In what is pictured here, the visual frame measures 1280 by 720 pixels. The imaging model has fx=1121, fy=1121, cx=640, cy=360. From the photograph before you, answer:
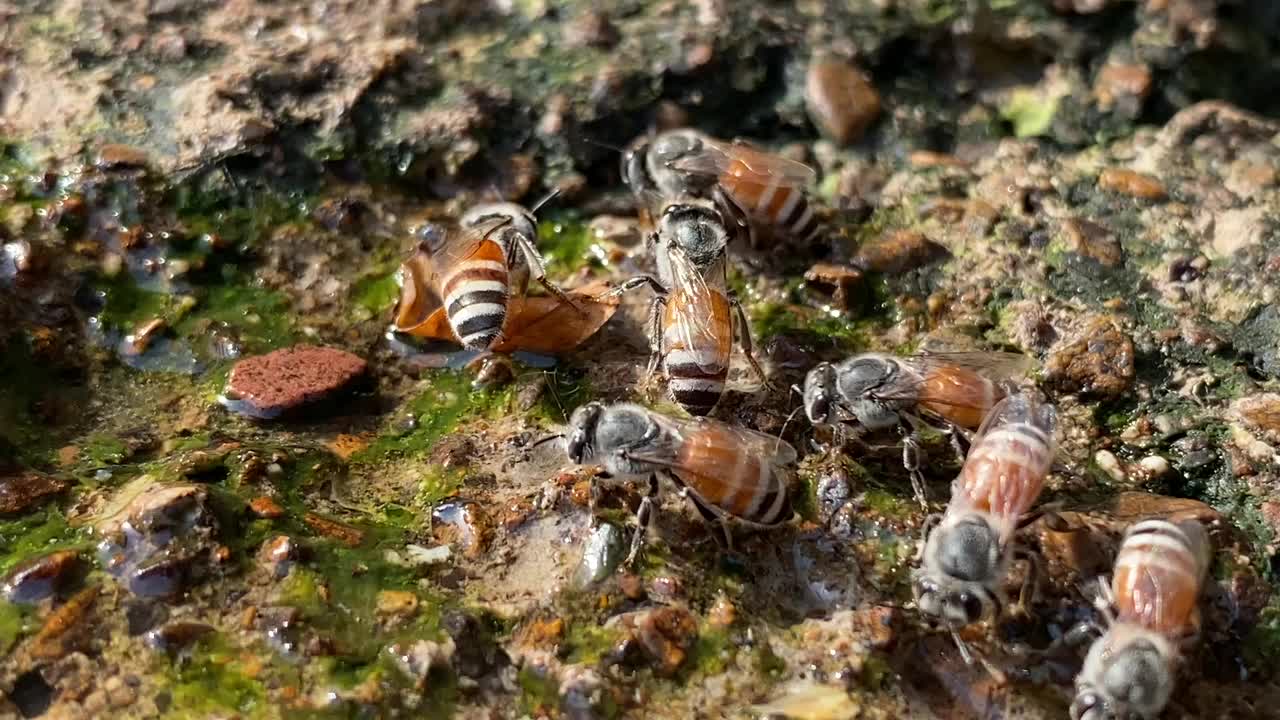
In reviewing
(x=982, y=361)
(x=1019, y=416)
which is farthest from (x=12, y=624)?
(x=982, y=361)

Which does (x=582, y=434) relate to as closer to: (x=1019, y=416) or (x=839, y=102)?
(x=1019, y=416)

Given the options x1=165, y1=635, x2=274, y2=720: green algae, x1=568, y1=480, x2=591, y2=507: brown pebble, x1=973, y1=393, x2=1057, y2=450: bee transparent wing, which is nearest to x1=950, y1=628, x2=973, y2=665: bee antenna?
x1=973, y1=393, x2=1057, y2=450: bee transparent wing

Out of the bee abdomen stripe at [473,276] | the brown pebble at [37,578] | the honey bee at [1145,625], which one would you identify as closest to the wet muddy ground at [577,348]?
the brown pebble at [37,578]

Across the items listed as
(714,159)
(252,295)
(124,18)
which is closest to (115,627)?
(252,295)

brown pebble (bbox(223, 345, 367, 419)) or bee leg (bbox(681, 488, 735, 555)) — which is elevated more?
brown pebble (bbox(223, 345, 367, 419))

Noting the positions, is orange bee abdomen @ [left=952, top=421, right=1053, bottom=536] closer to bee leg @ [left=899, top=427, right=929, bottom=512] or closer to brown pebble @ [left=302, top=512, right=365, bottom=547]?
bee leg @ [left=899, top=427, right=929, bottom=512]

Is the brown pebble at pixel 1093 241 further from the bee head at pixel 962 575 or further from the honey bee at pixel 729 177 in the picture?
the bee head at pixel 962 575

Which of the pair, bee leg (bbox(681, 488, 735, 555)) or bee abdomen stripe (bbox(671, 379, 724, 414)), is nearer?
bee leg (bbox(681, 488, 735, 555))
